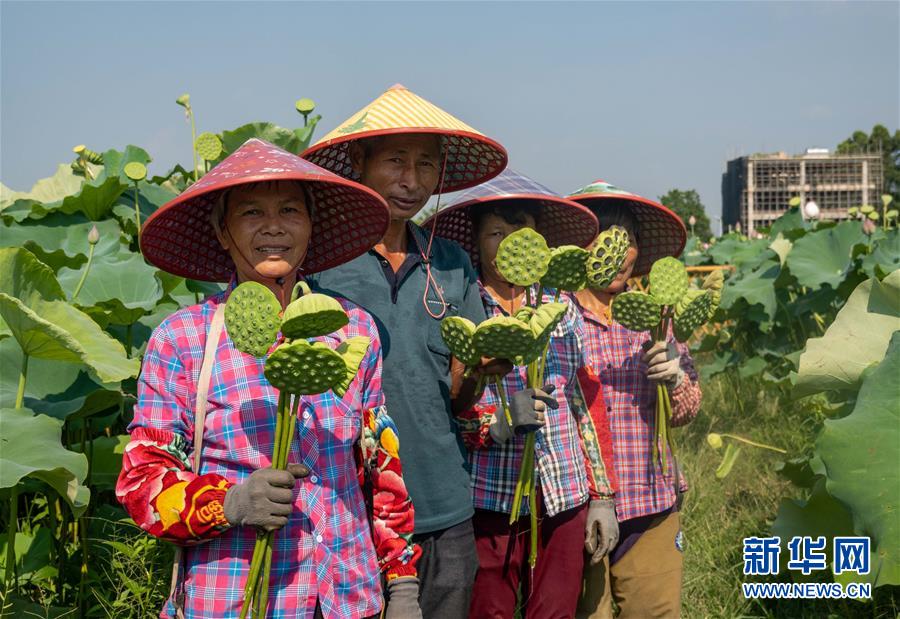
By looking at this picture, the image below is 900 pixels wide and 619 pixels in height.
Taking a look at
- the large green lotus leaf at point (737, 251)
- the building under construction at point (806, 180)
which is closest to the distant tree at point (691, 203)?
the building under construction at point (806, 180)

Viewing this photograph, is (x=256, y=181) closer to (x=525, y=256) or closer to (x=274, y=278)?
(x=274, y=278)

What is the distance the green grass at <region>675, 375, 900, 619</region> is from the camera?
3256 millimetres

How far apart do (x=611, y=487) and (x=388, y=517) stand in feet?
2.93

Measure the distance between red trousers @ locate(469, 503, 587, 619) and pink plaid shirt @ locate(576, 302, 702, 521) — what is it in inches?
10.3

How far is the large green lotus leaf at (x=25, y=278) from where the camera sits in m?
2.20

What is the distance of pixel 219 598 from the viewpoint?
162cm

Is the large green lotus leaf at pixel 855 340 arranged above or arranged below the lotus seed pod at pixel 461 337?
below

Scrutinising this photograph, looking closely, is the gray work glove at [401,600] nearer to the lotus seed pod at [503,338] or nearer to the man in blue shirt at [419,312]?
the man in blue shirt at [419,312]

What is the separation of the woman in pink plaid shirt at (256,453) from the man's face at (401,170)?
0.23m

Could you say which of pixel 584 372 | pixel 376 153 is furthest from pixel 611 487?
pixel 376 153

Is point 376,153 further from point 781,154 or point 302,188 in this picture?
point 781,154

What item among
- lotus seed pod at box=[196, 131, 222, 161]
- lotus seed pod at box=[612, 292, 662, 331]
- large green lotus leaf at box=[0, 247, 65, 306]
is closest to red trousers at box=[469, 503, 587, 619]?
lotus seed pod at box=[612, 292, 662, 331]

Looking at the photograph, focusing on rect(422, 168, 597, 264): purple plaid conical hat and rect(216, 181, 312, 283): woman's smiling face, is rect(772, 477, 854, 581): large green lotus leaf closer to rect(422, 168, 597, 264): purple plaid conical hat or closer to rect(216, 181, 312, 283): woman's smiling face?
rect(422, 168, 597, 264): purple plaid conical hat

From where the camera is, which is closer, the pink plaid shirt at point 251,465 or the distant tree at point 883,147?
the pink plaid shirt at point 251,465
